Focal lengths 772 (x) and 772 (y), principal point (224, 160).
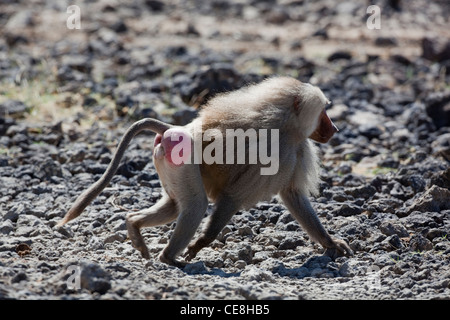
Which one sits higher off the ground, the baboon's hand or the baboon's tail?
the baboon's tail

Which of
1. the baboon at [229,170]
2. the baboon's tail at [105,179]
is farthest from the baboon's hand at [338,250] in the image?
the baboon's tail at [105,179]

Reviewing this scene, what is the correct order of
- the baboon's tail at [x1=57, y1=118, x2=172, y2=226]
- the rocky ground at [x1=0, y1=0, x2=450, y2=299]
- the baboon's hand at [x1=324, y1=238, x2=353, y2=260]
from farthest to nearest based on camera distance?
the baboon's hand at [x1=324, y1=238, x2=353, y2=260] → the baboon's tail at [x1=57, y1=118, x2=172, y2=226] → the rocky ground at [x1=0, y1=0, x2=450, y2=299]

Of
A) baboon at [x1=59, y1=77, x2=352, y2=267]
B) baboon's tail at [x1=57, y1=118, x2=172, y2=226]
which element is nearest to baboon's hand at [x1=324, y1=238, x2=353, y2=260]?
baboon at [x1=59, y1=77, x2=352, y2=267]

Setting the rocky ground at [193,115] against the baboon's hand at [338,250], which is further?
the baboon's hand at [338,250]

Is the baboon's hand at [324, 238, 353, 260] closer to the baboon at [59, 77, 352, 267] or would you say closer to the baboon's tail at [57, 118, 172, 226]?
the baboon at [59, 77, 352, 267]

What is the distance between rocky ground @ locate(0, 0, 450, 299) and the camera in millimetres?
5105

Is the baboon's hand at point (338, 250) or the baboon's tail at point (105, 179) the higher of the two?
the baboon's tail at point (105, 179)

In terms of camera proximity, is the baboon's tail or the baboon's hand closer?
the baboon's tail

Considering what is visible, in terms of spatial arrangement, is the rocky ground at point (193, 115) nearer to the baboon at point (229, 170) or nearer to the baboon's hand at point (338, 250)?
the baboon's hand at point (338, 250)

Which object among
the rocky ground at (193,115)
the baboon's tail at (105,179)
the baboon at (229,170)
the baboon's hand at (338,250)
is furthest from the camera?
the baboon's hand at (338,250)

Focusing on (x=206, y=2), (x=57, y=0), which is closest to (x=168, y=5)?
(x=206, y=2)

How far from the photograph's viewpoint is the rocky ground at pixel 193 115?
5.11m

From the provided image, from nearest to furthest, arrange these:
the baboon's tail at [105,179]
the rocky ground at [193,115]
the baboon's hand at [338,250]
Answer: the rocky ground at [193,115]
the baboon's tail at [105,179]
the baboon's hand at [338,250]

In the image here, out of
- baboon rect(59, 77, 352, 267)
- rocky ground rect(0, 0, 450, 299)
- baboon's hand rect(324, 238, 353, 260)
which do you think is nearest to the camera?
rocky ground rect(0, 0, 450, 299)
